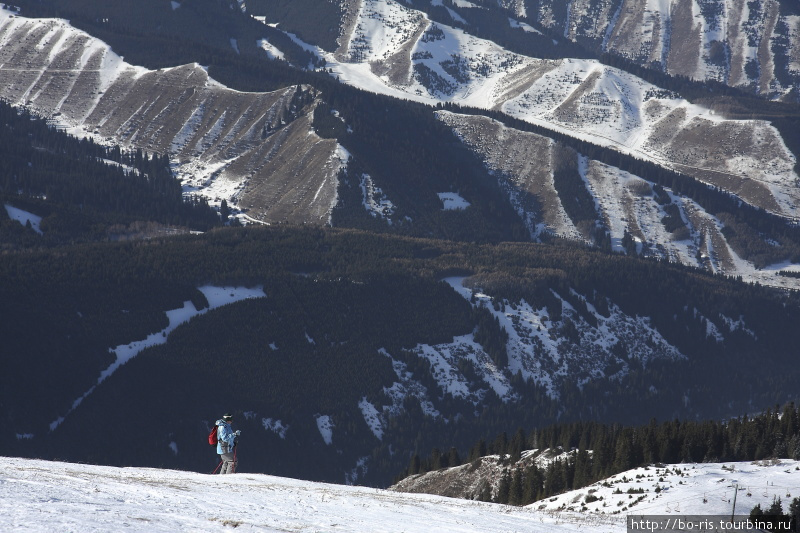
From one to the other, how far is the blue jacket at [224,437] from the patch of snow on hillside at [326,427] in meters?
102

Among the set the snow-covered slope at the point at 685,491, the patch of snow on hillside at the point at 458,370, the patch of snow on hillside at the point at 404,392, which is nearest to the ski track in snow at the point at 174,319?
the patch of snow on hillside at the point at 404,392

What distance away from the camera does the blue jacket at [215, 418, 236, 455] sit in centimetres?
6019

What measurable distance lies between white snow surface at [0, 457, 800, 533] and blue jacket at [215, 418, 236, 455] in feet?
5.84

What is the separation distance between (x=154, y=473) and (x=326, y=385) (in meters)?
114

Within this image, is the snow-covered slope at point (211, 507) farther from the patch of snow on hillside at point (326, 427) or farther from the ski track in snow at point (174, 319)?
the patch of snow on hillside at point (326, 427)

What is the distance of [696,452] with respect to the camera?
89062 mm

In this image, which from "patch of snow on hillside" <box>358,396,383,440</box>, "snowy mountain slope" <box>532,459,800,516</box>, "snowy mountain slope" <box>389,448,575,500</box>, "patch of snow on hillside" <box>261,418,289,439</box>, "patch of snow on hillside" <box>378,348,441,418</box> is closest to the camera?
"snowy mountain slope" <box>532,459,800,516</box>

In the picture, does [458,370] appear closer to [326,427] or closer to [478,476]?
[326,427]

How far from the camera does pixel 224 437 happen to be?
60.3m

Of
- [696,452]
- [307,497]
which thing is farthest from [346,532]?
[696,452]

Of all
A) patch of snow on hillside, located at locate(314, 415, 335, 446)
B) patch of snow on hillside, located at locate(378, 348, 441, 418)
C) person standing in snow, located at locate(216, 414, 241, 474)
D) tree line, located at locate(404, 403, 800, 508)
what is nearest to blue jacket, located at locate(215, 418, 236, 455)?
person standing in snow, located at locate(216, 414, 241, 474)

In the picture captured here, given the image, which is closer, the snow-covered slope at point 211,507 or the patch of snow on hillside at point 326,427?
the snow-covered slope at point 211,507

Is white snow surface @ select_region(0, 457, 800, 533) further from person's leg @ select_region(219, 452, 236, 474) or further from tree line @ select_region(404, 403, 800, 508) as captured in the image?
tree line @ select_region(404, 403, 800, 508)

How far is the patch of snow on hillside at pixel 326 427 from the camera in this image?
534 ft
